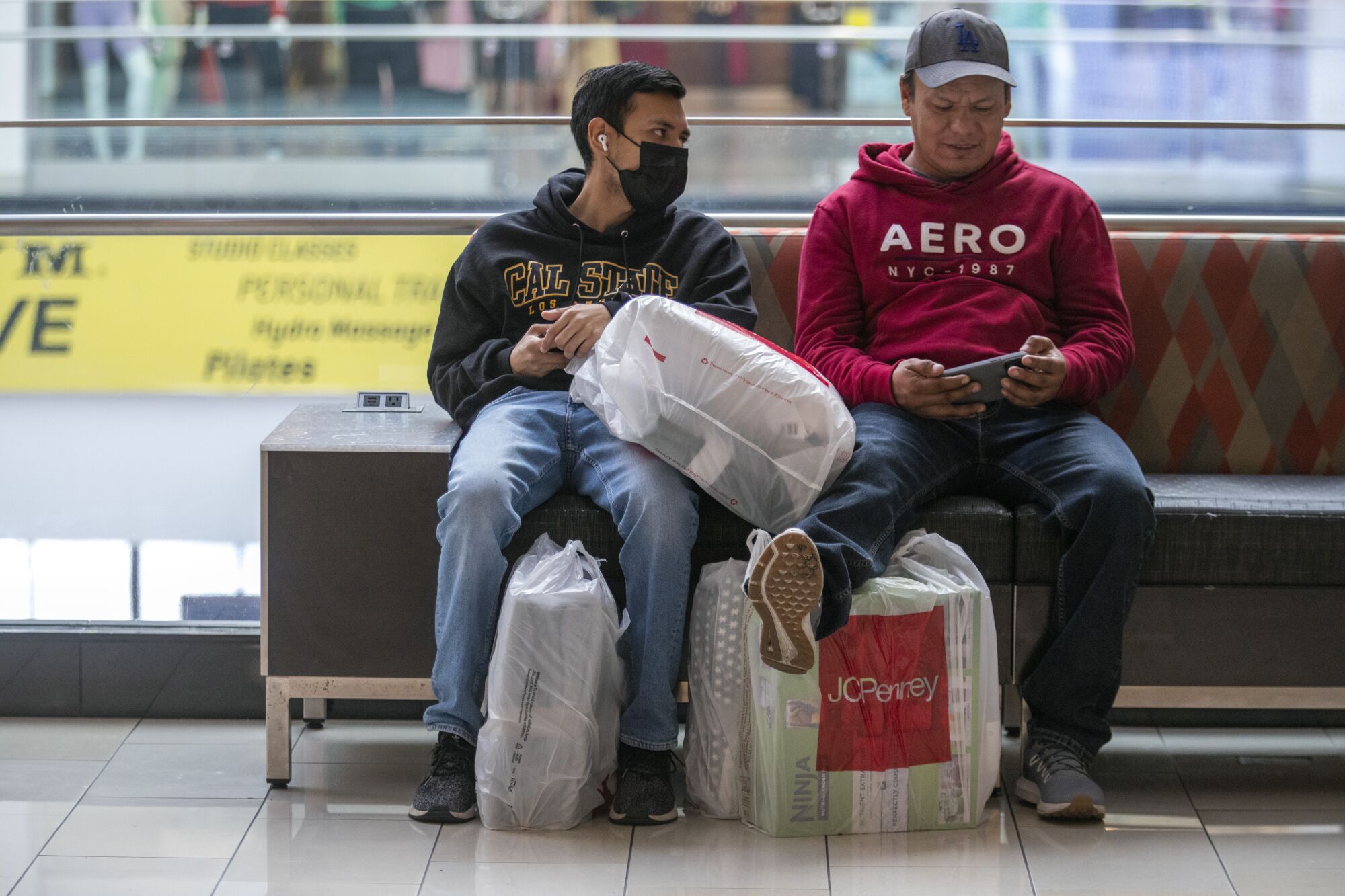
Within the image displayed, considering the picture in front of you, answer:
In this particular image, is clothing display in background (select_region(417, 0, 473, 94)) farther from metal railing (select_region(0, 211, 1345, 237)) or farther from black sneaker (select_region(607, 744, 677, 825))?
black sneaker (select_region(607, 744, 677, 825))

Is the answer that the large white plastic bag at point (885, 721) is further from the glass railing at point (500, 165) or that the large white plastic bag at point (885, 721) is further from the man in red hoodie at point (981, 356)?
the glass railing at point (500, 165)

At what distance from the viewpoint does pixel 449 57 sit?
389 centimetres

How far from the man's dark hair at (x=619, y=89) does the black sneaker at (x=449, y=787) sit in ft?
3.56

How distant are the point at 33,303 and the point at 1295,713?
102 inches

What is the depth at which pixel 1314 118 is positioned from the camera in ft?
9.99

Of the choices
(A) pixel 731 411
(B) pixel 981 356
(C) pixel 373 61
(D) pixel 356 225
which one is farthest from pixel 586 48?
(A) pixel 731 411

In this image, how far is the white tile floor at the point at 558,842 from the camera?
6.43 feet

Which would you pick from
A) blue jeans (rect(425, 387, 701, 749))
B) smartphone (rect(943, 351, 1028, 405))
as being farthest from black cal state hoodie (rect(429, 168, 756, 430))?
smartphone (rect(943, 351, 1028, 405))

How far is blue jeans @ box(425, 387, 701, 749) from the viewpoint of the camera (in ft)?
6.95

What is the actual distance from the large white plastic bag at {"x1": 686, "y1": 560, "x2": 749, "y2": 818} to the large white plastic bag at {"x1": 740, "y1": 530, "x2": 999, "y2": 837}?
0.11ft

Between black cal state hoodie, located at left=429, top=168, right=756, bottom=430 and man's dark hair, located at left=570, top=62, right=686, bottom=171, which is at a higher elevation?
man's dark hair, located at left=570, top=62, right=686, bottom=171

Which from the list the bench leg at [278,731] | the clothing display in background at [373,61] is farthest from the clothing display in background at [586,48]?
the bench leg at [278,731]

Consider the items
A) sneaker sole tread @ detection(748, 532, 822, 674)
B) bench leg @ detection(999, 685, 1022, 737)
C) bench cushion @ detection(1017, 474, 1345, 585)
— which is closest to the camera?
sneaker sole tread @ detection(748, 532, 822, 674)

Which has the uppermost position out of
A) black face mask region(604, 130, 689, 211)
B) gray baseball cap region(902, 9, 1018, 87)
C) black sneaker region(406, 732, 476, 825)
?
gray baseball cap region(902, 9, 1018, 87)
